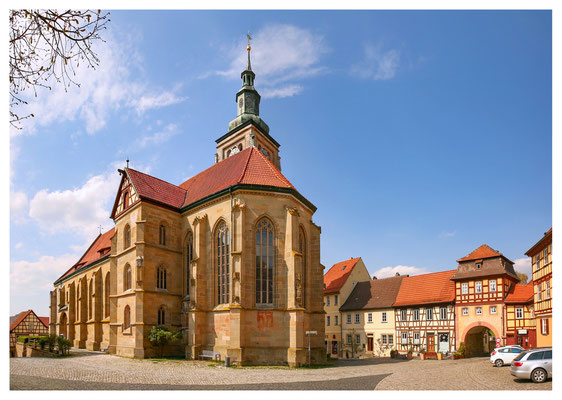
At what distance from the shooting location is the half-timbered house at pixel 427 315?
35.7 m

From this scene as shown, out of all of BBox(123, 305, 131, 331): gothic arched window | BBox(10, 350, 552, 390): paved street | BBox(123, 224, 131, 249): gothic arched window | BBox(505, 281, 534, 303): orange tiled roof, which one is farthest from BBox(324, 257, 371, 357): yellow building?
→ BBox(10, 350, 552, 390): paved street

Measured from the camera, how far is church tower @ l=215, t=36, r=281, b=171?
43062 mm

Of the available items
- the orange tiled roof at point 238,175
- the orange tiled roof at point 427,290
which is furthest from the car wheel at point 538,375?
the orange tiled roof at point 427,290

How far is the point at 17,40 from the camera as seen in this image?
851cm

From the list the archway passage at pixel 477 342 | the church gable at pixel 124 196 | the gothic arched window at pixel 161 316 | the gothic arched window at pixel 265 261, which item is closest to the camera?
the gothic arched window at pixel 265 261

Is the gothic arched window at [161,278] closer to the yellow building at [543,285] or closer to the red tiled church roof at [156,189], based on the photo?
the red tiled church roof at [156,189]

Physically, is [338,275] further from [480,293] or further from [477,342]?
[480,293]

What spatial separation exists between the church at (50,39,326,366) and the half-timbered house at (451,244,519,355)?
1484 cm

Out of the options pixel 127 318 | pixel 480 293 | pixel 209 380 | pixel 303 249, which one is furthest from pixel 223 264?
pixel 480 293

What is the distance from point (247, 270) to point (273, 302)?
2.45m

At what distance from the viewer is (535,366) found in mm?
14695

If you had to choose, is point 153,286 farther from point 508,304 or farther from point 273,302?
point 508,304

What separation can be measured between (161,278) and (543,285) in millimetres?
24751

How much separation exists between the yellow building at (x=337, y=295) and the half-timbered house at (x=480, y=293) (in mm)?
12134
